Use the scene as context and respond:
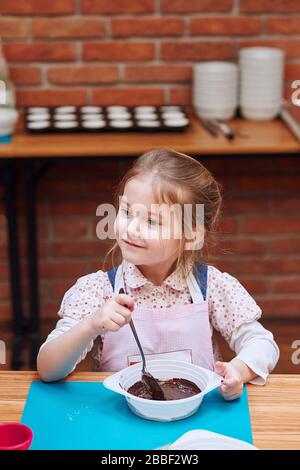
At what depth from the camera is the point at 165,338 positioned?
61.0 inches

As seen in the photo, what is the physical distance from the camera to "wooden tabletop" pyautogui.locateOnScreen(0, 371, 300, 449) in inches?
48.3

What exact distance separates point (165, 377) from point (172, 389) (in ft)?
0.11

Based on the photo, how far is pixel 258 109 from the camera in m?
2.96

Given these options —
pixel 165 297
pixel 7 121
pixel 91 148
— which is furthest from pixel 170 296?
pixel 7 121

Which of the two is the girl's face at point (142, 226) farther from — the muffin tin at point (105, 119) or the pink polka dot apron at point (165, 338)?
the muffin tin at point (105, 119)

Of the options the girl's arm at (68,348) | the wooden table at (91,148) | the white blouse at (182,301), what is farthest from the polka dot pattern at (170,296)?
the wooden table at (91,148)

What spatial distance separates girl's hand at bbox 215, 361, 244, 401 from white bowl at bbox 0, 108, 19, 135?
157 cm

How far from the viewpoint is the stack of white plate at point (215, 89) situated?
2916mm

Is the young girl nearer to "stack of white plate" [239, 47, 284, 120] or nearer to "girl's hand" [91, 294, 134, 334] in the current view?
"girl's hand" [91, 294, 134, 334]

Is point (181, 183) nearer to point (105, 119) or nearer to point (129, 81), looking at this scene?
point (105, 119)

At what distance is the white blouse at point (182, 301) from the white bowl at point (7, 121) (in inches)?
47.6

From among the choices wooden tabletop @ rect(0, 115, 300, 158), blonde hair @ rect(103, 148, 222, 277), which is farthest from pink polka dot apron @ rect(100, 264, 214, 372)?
wooden tabletop @ rect(0, 115, 300, 158)

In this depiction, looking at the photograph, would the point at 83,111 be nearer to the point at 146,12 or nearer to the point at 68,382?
the point at 146,12
